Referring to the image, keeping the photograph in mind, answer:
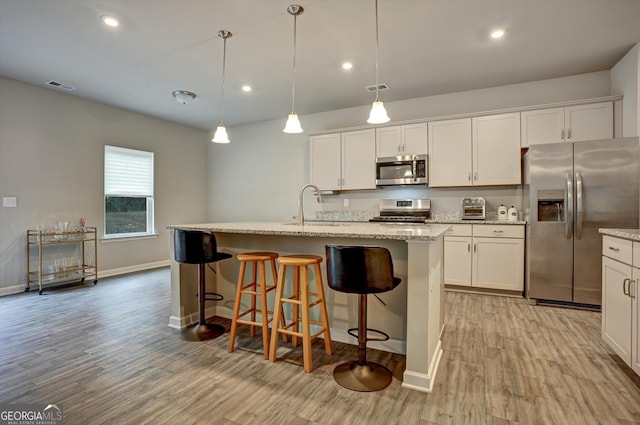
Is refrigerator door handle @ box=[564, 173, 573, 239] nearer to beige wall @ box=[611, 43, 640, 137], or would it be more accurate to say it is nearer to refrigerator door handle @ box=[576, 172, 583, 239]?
refrigerator door handle @ box=[576, 172, 583, 239]

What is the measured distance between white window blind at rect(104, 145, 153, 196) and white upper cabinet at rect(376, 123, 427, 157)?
4.00m

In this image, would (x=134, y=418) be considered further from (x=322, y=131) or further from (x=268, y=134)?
(x=268, y=134)

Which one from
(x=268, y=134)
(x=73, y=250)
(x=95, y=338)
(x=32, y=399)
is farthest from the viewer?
(x=268, y=134)

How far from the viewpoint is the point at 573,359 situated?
7.52 feet

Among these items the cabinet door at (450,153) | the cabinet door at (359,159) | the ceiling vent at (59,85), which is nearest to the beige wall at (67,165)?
the ceiling vent at (59,85)

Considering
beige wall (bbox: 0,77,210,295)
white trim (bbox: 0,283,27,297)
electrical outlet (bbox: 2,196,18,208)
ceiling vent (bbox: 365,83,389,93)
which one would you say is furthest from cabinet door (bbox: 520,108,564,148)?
white trim (bbox: 0,283,27,297)

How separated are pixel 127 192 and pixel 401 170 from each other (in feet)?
14.6

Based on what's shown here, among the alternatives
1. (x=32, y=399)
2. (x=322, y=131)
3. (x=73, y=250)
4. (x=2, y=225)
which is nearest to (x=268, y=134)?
(x=322, y=131)

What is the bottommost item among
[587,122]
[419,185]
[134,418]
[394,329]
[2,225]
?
[134,418]

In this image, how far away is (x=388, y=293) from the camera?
2396 mm

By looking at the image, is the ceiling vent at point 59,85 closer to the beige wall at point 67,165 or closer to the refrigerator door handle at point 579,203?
the beige wall at point 67,165

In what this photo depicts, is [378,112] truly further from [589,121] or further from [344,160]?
[589,121]

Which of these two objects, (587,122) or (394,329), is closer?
(394,329)

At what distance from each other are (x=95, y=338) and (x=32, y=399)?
88cm
